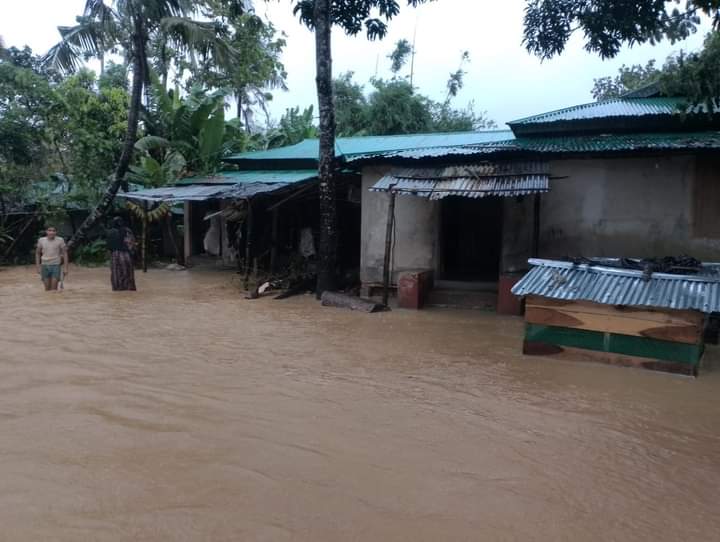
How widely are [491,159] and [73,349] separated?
22.7ft

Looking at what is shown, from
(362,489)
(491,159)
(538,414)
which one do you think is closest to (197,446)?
(362,489)

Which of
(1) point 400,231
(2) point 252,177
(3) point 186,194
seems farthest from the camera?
(2) point 252,177

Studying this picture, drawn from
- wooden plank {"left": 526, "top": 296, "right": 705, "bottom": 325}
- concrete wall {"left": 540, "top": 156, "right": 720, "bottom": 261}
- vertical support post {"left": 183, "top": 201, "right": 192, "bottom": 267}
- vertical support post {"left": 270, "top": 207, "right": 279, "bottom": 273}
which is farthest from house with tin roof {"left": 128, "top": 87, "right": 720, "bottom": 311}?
vertical support post {"left": 183, "top": 201, "right": 192, "bottom": 267}

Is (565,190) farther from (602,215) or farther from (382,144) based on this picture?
(382,144)

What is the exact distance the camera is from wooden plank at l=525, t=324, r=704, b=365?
19.6ft

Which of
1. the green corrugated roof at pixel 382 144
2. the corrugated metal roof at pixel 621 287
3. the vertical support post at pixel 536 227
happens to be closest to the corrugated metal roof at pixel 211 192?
the green corrugated roof at pixel 382 144

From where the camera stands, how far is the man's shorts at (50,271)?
1131 cm

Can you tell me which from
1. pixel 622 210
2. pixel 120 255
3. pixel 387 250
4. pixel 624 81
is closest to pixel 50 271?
pixel 120 255

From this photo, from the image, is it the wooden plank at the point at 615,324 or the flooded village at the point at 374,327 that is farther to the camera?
the wooden plank at the point at 615,324

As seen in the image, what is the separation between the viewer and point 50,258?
11.2m

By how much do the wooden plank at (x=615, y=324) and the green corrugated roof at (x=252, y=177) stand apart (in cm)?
783

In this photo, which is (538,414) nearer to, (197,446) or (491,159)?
(197,446)

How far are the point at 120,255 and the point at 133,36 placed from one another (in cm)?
687

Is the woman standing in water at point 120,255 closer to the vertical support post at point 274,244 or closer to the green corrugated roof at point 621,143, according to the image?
the vertical support post at point 274,244
